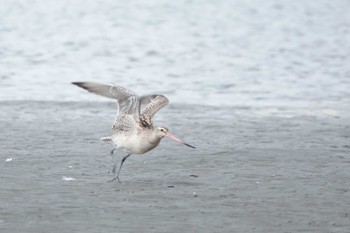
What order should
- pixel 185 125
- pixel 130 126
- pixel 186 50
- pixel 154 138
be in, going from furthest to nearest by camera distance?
1. pixel 186 50
2. pixel 185 125
3. pixel 130 126
4. pixel 154 138

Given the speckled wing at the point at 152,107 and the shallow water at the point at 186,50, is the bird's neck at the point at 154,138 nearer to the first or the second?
the speckled wing at the point at 152,107

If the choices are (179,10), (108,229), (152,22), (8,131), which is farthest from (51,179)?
(179,10)

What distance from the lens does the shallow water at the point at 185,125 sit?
10.2 metres

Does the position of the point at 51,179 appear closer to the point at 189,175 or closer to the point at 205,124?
the point at 189,175

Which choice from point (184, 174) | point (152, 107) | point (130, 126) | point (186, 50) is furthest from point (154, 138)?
point (186, 50)

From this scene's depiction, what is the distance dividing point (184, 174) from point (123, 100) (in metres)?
1.13

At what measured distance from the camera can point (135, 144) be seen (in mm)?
11859

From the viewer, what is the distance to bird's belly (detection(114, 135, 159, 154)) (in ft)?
38.8

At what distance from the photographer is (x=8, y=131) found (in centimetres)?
Answer: 1483

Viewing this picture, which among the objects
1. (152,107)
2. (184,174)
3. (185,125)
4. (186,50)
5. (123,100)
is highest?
(123,100)

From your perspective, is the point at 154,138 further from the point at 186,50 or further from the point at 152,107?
the point at 186,50

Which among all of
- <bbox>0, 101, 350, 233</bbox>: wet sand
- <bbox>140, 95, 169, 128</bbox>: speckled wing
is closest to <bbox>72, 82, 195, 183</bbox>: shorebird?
<bbox>140, 95, 169, 128</bbox>: speckled wing

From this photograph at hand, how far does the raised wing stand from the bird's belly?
24cm

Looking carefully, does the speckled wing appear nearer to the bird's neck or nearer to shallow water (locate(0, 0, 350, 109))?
the bird's neck
